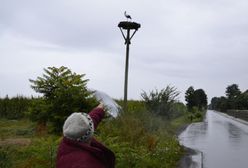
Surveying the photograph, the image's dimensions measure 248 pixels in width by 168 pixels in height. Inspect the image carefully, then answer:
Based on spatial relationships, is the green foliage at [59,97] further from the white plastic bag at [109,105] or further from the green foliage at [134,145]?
the white plastic bag at [109,105]

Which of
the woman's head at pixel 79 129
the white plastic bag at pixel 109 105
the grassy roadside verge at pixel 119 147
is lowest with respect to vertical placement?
the grassy roadside verge at pixel 119 147

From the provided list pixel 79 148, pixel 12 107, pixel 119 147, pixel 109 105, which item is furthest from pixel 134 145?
pixel 12 107

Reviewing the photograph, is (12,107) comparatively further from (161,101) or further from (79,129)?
(79,129)

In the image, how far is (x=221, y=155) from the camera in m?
17.7

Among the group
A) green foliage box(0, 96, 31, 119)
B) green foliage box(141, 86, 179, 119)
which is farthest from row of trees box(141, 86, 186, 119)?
green foliage box(0, 96, 31, 119)

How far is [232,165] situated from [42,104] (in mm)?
6704

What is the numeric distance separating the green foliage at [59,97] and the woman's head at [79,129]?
718 centimetres

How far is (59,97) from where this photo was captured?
11.2m

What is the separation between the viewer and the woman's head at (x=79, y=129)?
392cm

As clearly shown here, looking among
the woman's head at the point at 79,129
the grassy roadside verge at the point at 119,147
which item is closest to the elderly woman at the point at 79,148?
the woman's head at the point at 79,129

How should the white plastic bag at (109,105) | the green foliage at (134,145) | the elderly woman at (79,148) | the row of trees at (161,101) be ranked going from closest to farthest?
the elderly woman at (79,148)
the green foliage at (134,145)
the white plastic bag at (109,105)
the row of trees at (161,101)

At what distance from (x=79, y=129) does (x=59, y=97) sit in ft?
24.2

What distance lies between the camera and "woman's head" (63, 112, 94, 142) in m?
3.92

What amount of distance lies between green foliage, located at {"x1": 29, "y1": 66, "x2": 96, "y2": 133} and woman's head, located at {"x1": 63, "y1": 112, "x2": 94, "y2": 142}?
718cm
